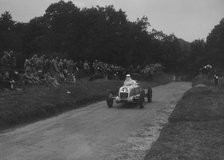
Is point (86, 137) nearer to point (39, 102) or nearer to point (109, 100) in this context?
point (39, 102)

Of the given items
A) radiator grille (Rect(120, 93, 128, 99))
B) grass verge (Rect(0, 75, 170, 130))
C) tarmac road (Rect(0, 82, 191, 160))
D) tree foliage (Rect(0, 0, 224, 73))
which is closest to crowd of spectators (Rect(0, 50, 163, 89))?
grass verge (Rect(0, 75, 170, 130))

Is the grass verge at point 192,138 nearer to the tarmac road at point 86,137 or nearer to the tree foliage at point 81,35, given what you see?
the tarmac road at point 86,137

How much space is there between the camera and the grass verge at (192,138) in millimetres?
12273

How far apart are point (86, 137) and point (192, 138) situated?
3.75 metres

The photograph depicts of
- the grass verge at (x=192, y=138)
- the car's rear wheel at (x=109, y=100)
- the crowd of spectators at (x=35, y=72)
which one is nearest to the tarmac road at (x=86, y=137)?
the grass verge at (x=192, y=138)

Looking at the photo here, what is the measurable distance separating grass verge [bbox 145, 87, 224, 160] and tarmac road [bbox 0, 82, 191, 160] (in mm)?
572

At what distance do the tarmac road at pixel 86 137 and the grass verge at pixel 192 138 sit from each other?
22.5 inches

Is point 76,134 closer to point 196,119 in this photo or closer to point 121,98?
point 196,119

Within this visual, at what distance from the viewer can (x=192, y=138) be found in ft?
48.4

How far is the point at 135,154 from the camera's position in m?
13.4

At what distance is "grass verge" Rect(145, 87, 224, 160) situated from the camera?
12273 mm

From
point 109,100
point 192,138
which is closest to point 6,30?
point 109,100

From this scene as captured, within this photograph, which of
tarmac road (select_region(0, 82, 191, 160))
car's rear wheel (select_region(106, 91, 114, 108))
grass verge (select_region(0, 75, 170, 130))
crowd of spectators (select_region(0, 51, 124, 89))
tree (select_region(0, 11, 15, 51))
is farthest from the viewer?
tree (select_region(0, 11, 15, 51))

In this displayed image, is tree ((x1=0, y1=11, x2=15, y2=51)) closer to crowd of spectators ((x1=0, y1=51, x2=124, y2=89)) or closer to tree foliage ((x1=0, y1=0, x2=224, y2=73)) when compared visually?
tree foliage ((x1=0, y1=0, x2=224, y2=73))
